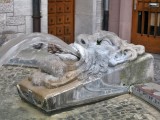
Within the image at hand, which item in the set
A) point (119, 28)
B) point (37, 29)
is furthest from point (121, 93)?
point (119, 28)

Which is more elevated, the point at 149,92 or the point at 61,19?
the point at 61,19

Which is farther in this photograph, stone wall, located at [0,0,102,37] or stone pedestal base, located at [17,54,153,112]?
stone wall, located at [0,0,102,37]

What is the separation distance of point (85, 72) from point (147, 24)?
4.23m

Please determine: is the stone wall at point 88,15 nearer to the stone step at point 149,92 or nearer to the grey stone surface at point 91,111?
the stone step at point 149,92

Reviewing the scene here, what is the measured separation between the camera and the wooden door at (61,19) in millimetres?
9172

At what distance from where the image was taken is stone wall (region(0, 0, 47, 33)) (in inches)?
306

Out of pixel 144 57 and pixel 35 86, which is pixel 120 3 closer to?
pixel 144 57

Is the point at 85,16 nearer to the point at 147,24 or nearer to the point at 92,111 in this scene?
the point at 147,24

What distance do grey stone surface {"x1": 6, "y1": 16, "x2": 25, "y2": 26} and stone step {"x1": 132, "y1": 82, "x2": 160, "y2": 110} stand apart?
11.9 feet

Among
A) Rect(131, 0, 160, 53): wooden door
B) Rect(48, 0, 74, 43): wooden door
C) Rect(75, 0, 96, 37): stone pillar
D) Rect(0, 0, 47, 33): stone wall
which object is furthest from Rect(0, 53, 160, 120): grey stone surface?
Rect(48, 0, 74, 43): wooden door

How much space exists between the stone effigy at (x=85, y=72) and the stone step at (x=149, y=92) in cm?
11

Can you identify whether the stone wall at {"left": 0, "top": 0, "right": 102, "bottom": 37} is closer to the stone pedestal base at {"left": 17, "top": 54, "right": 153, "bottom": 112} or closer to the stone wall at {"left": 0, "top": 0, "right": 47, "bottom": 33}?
the stone wall at {"left": 0, "top": 0, "right": 47, "bottom": 33}

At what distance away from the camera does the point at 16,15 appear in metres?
7.92

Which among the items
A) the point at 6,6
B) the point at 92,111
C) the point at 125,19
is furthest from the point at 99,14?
the point at 92,111
